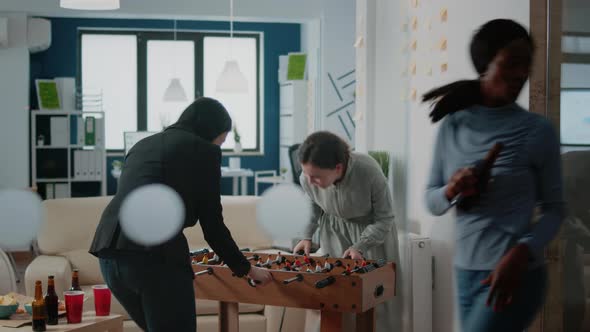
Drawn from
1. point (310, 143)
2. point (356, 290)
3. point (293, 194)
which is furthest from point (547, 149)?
point (293, 194)

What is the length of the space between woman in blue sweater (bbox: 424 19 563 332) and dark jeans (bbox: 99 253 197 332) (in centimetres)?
117

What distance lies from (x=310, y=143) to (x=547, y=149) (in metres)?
1.70

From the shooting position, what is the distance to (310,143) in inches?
128

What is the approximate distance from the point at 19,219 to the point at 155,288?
21.7ft

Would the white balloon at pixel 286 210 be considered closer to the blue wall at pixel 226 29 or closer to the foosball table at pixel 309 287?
the foosball table at pixel 309 287

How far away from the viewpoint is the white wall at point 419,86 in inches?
137

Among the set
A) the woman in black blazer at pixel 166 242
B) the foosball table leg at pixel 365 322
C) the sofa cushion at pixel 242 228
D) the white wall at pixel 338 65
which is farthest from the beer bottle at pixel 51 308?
the white wall at pixel 338 65

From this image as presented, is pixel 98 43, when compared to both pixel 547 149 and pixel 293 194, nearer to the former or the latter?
pixel 293 194

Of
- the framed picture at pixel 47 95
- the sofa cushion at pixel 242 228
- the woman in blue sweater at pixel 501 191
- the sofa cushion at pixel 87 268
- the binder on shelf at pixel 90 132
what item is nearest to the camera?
the woman in blue sweater at pixel 501 191

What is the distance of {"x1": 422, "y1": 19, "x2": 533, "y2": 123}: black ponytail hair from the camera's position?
165 centimetres

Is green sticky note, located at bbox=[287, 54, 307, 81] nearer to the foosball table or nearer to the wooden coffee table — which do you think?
the foosball table

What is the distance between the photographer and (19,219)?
8.56 metres

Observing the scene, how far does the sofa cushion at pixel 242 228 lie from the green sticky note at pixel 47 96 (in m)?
5.33

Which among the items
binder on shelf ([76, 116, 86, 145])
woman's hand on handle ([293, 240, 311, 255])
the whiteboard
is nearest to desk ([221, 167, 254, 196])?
binder on shelf ([76, 116, 86, 145])
